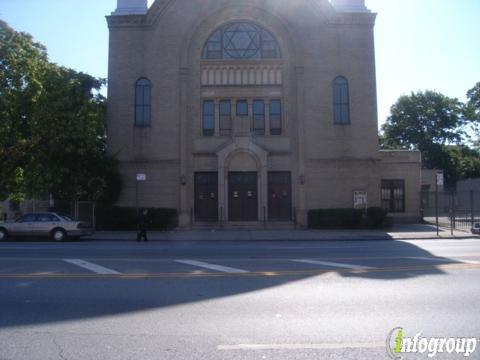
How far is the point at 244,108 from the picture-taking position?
1131 inches

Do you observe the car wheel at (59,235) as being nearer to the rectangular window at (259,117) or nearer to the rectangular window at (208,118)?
the rectangular window at (208,118)

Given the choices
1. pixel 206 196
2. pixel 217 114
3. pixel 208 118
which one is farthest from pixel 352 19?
pixel 206 196

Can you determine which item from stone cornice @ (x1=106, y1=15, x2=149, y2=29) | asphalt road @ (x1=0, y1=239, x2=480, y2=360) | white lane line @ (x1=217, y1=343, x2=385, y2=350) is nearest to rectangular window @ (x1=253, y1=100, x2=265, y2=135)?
stone cornice @ (x1=106, y1=15, x2=149, y2=29)

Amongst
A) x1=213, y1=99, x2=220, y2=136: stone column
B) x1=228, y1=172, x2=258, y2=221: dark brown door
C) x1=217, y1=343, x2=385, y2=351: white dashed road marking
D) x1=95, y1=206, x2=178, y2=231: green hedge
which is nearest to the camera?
x1=217, y1=343, x2=385, y2=351: white dashed road marking

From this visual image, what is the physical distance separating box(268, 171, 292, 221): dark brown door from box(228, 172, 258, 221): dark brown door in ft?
3.11

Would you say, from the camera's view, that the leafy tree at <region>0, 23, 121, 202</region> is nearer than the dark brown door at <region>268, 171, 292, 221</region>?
Yes

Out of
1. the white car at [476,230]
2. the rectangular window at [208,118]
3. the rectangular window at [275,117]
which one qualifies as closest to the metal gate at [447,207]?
the white car at [476,230]

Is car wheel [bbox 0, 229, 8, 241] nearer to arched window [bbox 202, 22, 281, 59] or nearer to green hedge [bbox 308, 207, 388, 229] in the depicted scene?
arched window [bbox 202, 22, 281, 59]

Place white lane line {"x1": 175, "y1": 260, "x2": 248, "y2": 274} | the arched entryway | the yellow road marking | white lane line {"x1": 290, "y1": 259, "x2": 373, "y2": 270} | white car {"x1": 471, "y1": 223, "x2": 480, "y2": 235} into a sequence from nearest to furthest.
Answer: the yellow road marking, white lane line {"x1": 175, "y1": 260, "x2": 248, "y2": 274}, white lane line {"x1": 290, "y1": 259, "x2": 373, "y2": 270}, white car {"x1": 471, "y1": 223, "x2": 480, "y2": 235}, the arched entryway

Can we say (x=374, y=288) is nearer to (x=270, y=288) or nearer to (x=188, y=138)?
(x=270, y=288)

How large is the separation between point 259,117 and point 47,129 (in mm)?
12588

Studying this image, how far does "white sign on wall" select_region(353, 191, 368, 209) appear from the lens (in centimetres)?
2794

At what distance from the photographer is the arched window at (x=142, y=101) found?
28.7 meters

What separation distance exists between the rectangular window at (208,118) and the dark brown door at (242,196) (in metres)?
3.06
